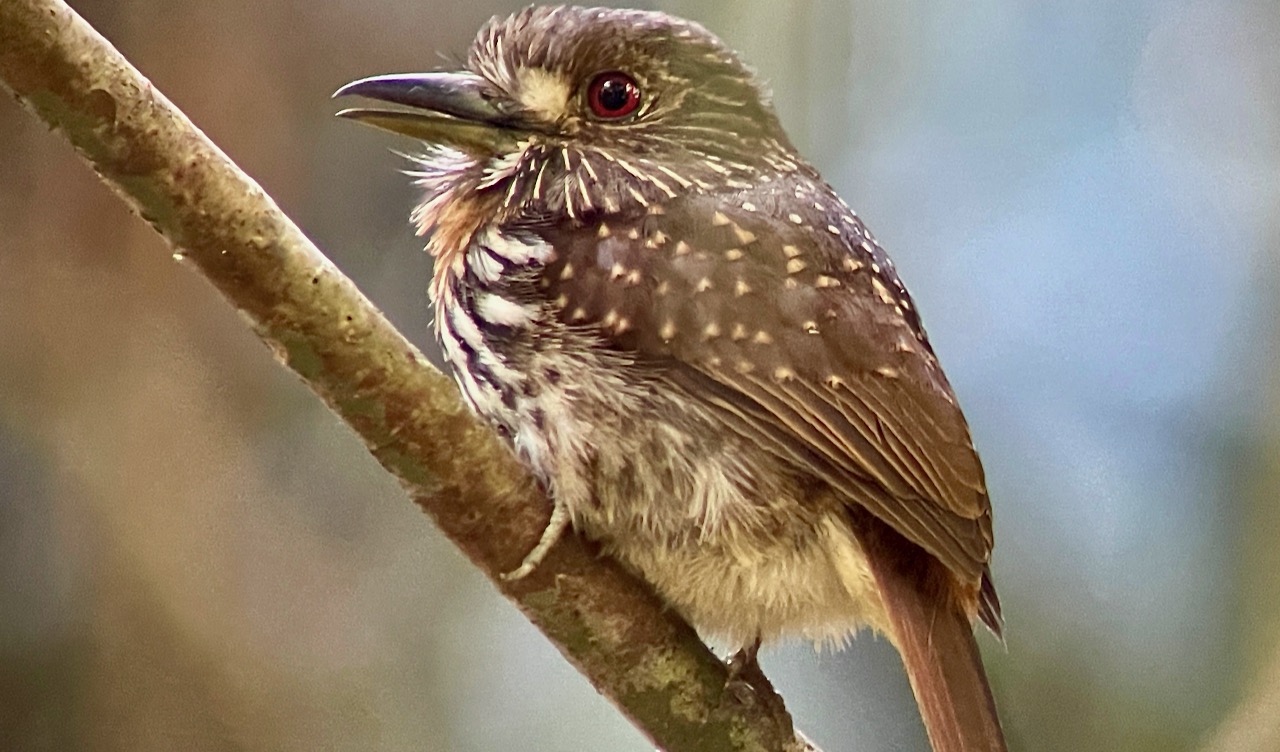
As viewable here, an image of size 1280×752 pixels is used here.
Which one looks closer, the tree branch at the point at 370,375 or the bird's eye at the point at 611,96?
the tree branch at the point at 370,375

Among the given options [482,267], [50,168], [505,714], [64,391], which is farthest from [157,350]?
[482,267]

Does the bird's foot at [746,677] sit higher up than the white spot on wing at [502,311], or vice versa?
the white spot on wing at [502,311]

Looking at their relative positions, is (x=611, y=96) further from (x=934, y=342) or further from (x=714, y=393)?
(x=934, y=342)

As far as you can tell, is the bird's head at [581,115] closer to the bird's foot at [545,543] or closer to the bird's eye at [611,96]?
the bird's eye at [611,96]

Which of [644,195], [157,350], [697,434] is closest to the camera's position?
[697,434]

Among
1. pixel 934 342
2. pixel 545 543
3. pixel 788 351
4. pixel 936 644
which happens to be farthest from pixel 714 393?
pixel 934 342

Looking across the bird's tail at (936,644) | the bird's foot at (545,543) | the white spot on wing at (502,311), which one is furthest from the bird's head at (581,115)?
the bird's tail at (936,644)

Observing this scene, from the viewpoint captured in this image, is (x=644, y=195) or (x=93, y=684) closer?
(x=644, y=195)

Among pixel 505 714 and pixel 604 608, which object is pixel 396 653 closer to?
pixel 505 714
